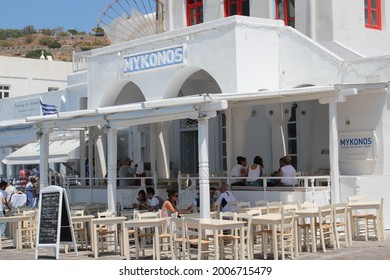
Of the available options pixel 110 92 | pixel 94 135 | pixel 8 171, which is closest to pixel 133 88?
pixel 110 92

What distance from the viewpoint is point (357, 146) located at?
18953 millimetres

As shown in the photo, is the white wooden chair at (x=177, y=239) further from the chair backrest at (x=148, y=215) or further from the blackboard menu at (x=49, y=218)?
the blackboard menu at (x=49, y=218)

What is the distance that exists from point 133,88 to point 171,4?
3058mm

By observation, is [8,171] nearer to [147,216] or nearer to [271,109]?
[271,109]

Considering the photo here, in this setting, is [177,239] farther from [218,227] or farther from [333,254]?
[333,254]

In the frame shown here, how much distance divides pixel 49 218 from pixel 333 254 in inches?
223

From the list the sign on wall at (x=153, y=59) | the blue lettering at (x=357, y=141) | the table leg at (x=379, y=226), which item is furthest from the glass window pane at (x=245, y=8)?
the table leg at (x=379, y=226)

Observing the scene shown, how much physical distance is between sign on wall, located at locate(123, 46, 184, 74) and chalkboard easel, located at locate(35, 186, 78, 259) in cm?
638

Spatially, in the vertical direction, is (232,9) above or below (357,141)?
above

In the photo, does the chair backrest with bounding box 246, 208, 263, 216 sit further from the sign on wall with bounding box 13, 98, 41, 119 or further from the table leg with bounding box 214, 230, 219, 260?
the sign on wall with bounding box 13, 98, 41, 119

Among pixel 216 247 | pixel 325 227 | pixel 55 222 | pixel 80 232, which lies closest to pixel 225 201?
pixel 325 227

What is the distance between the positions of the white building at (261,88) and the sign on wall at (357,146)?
0.03 meters

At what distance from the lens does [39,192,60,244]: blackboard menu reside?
1498 centimetres

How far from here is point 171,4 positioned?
2436 cm
